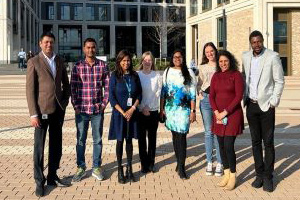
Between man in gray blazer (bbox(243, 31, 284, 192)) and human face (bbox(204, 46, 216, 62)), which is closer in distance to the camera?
man in gray blazer (bbox(243, 31, 284, 192))

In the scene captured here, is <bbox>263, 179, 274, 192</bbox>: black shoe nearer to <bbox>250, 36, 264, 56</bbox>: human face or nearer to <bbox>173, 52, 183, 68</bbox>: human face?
<bbox>250, 36, 264, 56</bbox>: human face

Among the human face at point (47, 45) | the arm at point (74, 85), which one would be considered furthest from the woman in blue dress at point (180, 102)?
the human face at point (47, 45)

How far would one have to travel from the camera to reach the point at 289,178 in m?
6.72

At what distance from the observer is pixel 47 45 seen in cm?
607

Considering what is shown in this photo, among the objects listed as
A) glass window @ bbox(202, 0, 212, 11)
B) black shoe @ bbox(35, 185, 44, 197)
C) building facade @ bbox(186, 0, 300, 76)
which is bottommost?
black shoe @ bbox(35, 185, 44, 197)

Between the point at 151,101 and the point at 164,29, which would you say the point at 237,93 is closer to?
the point at 151,101

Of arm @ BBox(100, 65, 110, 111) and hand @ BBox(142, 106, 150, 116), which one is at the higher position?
arm @ BBox(100, 65, 110, 111)

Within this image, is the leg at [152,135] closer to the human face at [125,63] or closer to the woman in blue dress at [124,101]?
the woman in blue dress at [124,101]

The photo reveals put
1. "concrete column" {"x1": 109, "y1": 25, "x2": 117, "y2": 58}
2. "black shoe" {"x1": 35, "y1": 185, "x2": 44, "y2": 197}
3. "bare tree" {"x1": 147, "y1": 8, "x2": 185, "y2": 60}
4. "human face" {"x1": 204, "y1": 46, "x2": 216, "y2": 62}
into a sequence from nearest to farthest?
1. "black shoe" {"x1": 35, "y1": 185, "x2": 44, "y2": 197}
2. "human face" {"x1": 204, "y1": 46, "x2": 216, "y2": 62}
3. "bare tree" {"x1": 147, "y1": 8, "x2": 185, "y2": 60}
4. "concrete column" {"x1": 109, "y1": 25, "x2": 117, "y2": 58}

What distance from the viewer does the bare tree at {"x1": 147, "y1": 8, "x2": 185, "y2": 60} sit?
77938mm

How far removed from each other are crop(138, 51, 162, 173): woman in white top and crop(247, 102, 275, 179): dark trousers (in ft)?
5.02

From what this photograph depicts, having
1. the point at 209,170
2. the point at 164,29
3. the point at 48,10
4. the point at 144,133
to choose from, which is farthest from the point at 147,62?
the point at 48,10

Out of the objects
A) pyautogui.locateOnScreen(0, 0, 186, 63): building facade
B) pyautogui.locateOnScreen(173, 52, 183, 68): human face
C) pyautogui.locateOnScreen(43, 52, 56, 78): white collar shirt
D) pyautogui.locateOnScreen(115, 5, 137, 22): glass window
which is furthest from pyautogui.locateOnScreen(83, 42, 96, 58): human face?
pyautogui.locateOnScreen(115, 5, 137, 22): glass window

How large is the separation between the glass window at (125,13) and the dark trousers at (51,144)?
266ft
